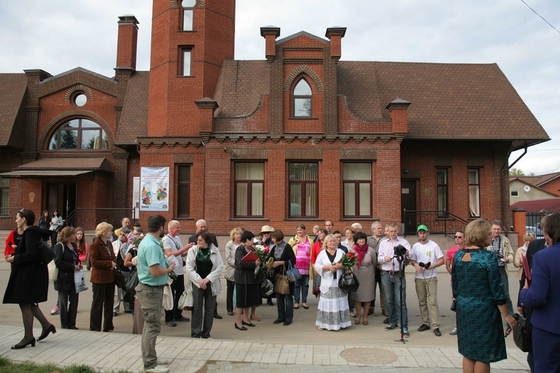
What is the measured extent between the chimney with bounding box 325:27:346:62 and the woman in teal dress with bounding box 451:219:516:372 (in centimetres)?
1553

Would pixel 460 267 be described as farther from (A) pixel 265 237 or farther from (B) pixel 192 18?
(B) pixel 192 18

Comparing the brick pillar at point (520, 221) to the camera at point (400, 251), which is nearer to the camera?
the camera at point (400, 251)

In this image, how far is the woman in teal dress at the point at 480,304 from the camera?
4.65m

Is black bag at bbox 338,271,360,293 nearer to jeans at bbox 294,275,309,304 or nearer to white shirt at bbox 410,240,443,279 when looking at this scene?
white shirt at bbox 410,240,443,279

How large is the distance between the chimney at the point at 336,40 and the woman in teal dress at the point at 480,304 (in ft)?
50.9

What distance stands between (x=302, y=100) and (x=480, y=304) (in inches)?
613

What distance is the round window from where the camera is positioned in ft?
80.6

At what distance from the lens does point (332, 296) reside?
8.39 metres

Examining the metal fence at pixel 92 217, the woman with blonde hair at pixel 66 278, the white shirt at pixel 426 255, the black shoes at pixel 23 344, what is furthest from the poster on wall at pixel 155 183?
the black shoes at pixel 23 344

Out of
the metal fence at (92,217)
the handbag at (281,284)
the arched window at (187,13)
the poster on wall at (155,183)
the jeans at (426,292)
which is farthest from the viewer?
the metal fence at (92,217)

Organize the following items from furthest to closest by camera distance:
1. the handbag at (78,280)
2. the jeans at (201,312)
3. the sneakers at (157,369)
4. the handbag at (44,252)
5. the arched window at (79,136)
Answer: the arched window at (79,136) < the handbag at (78,280) < the jeans at (201,312) < the handbag at (44,252) < the sneakers at (157,369)

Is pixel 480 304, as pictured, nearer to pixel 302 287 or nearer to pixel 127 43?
pixel 302 287

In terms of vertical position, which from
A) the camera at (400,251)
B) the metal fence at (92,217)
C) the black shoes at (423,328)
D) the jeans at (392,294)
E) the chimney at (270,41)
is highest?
the chimney at (270,41)

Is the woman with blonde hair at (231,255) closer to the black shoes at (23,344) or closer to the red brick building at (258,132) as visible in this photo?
the black shoes at (23,344)
